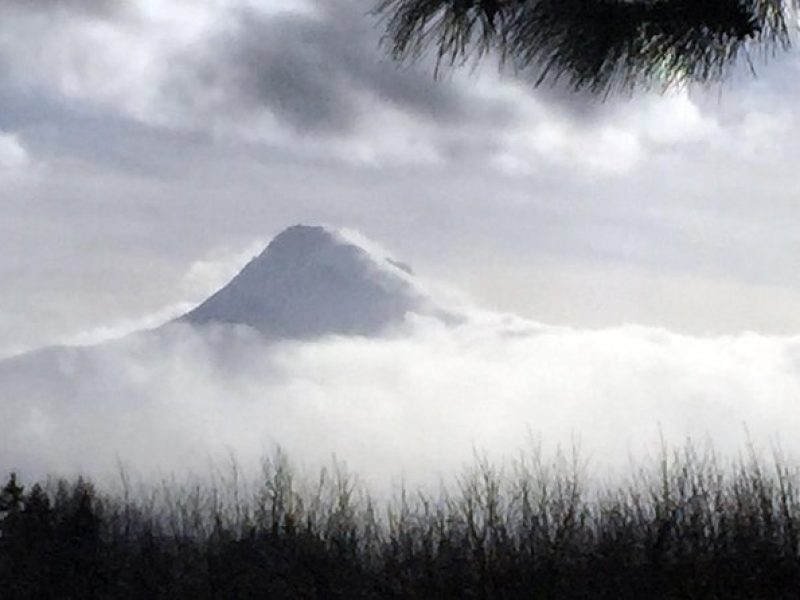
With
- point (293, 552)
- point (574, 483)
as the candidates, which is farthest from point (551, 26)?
point (293, 552)

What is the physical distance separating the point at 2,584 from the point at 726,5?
34450 millimetres

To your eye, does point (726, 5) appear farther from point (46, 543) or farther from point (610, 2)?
point (46, 543)

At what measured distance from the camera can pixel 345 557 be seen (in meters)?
32.4

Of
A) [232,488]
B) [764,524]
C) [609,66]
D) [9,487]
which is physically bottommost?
[609,66]

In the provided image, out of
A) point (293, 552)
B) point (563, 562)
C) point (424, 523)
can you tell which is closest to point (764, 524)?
point (563, 562)

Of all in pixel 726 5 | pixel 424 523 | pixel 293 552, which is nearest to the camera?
pixel 726 5

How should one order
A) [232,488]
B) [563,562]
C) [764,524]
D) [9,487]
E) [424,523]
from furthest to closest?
[9,487], [232,488], [424,523], [563,562], [764,524]

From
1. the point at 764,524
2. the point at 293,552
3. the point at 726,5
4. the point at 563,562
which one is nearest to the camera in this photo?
the point at 726,5

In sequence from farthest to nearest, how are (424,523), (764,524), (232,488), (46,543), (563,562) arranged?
(46,543) < (232,488) < (424,523) < (563,562) < (764,524)

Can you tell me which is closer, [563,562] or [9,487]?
[563,562]

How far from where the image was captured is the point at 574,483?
29.5 m

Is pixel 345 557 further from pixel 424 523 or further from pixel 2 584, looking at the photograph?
pixel 2 584

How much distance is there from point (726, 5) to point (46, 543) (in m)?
42.3

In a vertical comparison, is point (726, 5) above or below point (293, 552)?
below
